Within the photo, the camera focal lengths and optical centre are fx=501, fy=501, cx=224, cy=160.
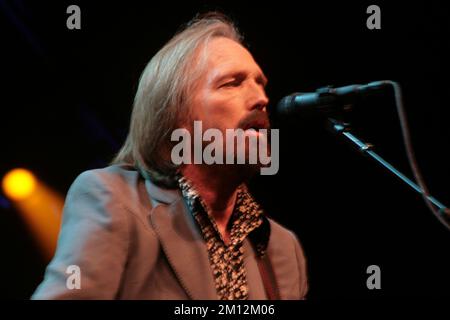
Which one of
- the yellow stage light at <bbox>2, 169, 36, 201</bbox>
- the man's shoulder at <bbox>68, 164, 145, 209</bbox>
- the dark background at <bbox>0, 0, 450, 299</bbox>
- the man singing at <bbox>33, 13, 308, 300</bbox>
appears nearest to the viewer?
the man singing at <bbox>33, 13, 308, 300</bbox>

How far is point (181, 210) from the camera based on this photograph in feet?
6.63

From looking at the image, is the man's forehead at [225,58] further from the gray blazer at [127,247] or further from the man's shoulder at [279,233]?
the man's shoulder at [279,233]

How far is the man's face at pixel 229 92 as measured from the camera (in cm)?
211

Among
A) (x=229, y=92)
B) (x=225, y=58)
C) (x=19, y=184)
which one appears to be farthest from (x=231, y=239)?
(x=19, y=184)

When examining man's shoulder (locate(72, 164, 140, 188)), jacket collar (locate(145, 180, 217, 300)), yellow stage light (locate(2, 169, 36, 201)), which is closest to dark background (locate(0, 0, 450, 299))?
yellow stage light (locate(2, 169, 36, 201))

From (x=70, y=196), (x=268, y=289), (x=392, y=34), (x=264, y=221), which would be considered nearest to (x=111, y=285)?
(x=70, y=196)

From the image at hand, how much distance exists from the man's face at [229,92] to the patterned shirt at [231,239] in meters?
0.31

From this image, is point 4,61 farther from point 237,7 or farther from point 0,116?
point 237,7

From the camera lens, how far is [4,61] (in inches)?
119

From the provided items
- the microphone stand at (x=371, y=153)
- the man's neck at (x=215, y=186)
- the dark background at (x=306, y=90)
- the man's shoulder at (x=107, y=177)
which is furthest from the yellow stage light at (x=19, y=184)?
the microphone stand at (x=371, y=153)

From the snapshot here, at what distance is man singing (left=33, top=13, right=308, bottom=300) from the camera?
1.77 metres

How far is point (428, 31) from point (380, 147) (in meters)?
0.74

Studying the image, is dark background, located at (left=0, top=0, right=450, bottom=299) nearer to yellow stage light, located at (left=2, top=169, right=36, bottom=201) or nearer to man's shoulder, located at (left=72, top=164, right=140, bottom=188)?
yellow stage light, located at (left=2, top=169, right=36, bottom=201)

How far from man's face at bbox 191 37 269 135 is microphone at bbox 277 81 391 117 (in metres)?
0.19
